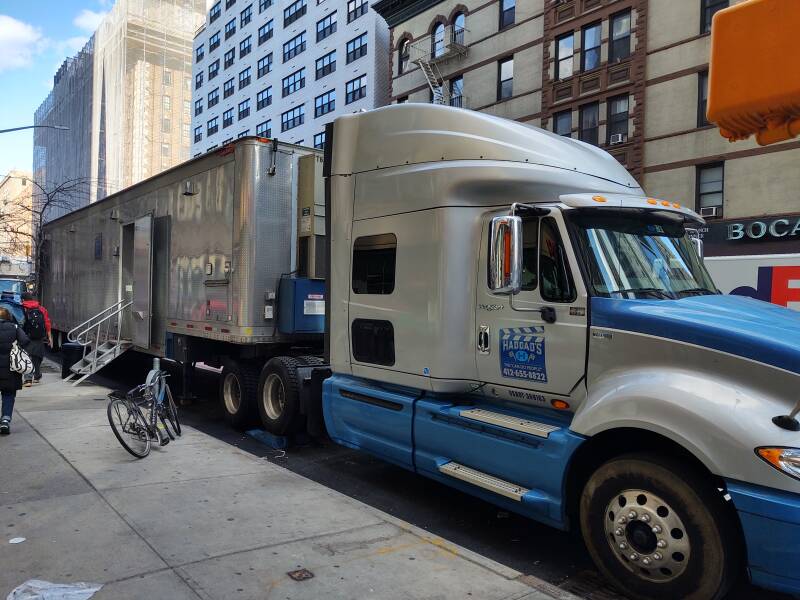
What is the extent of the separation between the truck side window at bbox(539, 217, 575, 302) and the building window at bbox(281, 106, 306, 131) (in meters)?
37.4

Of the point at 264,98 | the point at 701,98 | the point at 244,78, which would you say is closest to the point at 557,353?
the point at 701,98

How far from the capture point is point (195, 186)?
346 inches

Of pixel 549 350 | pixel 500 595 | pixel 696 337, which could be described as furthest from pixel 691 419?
pixel 500 595

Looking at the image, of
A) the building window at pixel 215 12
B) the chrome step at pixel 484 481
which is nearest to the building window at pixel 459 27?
the chrome step at pixel 484 481

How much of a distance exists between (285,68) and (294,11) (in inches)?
148

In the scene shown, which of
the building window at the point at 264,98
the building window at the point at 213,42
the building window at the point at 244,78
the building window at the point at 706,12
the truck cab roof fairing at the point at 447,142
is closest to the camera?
the truck cab roof fairing at the point at 447,142

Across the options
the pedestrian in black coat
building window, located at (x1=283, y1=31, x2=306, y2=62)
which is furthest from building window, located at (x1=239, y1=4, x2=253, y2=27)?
the pedestrian in black coat

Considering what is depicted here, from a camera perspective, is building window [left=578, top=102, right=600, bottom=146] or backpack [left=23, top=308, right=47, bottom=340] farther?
building window [left=578, top=102, right=600, bottom=146]

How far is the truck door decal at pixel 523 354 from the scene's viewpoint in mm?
4453

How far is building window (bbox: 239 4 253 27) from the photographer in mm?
47037

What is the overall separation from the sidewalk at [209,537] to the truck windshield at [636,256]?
2.05 m

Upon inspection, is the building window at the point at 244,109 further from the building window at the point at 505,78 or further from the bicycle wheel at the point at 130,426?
the bicycle wheel at the point at 130,426

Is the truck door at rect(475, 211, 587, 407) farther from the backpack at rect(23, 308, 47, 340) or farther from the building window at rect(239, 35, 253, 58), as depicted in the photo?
the building window at rect(239, 35, 253, 58)

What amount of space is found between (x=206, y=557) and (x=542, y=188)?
11.8 ft
